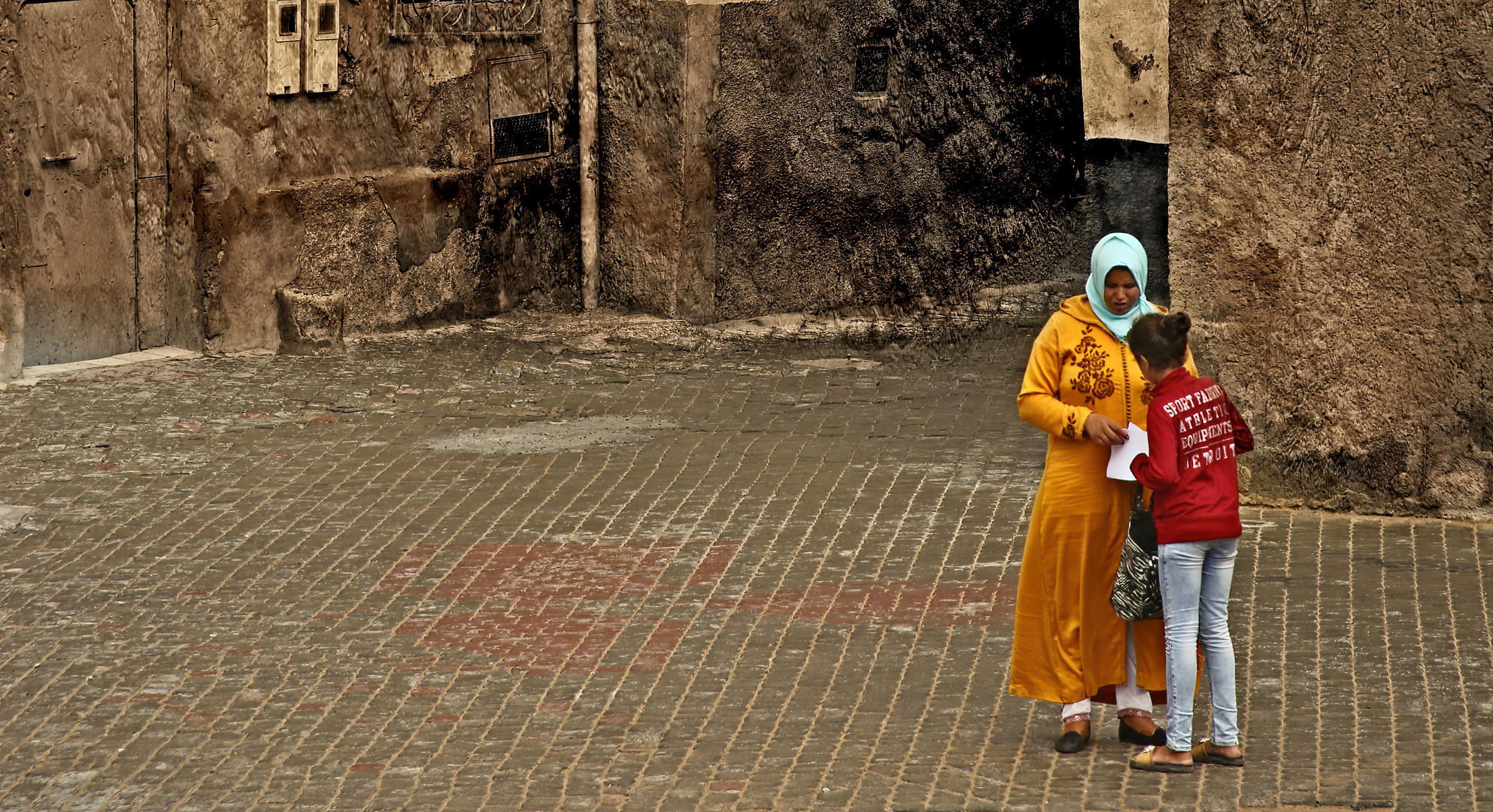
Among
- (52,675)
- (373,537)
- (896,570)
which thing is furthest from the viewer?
(373,537)

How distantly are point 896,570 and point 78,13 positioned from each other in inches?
255

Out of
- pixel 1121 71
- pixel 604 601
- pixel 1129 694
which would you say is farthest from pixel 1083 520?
pixel 1121 71

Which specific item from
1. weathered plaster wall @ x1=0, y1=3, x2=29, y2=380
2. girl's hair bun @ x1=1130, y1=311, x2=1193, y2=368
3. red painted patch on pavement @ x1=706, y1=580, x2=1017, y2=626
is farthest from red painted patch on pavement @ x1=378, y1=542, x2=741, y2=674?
weathered plaster wall @ x1=0, y1=3, x2=29, y2=380

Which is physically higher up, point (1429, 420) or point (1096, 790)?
point (1429, 420)

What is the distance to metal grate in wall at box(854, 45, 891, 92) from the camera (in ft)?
38.7

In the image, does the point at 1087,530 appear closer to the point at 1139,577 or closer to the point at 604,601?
the point at 1139,577

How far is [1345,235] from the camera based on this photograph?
770cm

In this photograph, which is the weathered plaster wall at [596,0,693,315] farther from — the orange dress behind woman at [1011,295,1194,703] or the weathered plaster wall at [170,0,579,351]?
the orange dress behind woman at [1011,295,1194,703]

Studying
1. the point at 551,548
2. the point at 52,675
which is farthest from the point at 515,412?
the point at 52,675

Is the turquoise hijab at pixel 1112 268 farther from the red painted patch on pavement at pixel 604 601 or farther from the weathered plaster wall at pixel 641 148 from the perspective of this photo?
the weathered plaster wall at pixel 641 148

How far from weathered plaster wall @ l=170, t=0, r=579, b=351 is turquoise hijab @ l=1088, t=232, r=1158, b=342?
7326 millimetres

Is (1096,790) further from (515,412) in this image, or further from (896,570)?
(515,412)

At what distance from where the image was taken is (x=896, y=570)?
7.07 metres

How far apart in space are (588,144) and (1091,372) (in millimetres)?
8017
